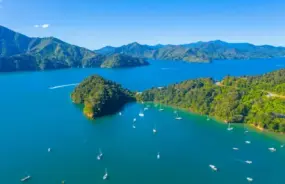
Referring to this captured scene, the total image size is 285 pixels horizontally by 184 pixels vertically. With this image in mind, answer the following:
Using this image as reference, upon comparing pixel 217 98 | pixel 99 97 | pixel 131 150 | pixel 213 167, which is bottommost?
pixel 213 167

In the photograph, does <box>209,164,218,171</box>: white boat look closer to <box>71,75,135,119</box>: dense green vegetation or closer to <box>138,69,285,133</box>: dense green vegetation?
<box>138,69,285,133</box>: dense green vegetation

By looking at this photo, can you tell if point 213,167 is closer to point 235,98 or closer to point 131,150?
point 131,150

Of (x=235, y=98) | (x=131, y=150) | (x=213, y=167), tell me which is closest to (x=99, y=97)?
(x=131, y=150)

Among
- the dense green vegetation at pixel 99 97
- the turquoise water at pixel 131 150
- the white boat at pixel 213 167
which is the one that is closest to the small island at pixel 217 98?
the dense green vegetation at pixel 99 97

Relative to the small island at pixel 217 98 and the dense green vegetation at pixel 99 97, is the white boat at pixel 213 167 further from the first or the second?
the dense green vegetation at pixel 99 97

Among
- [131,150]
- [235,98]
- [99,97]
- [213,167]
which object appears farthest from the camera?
[99,97]

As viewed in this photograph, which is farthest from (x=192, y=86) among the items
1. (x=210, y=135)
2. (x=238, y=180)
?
(x=238, y=180)

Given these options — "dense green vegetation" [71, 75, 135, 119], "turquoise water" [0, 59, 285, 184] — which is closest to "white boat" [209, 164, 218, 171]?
"turquoise water" [0, 59, 285, 184]
